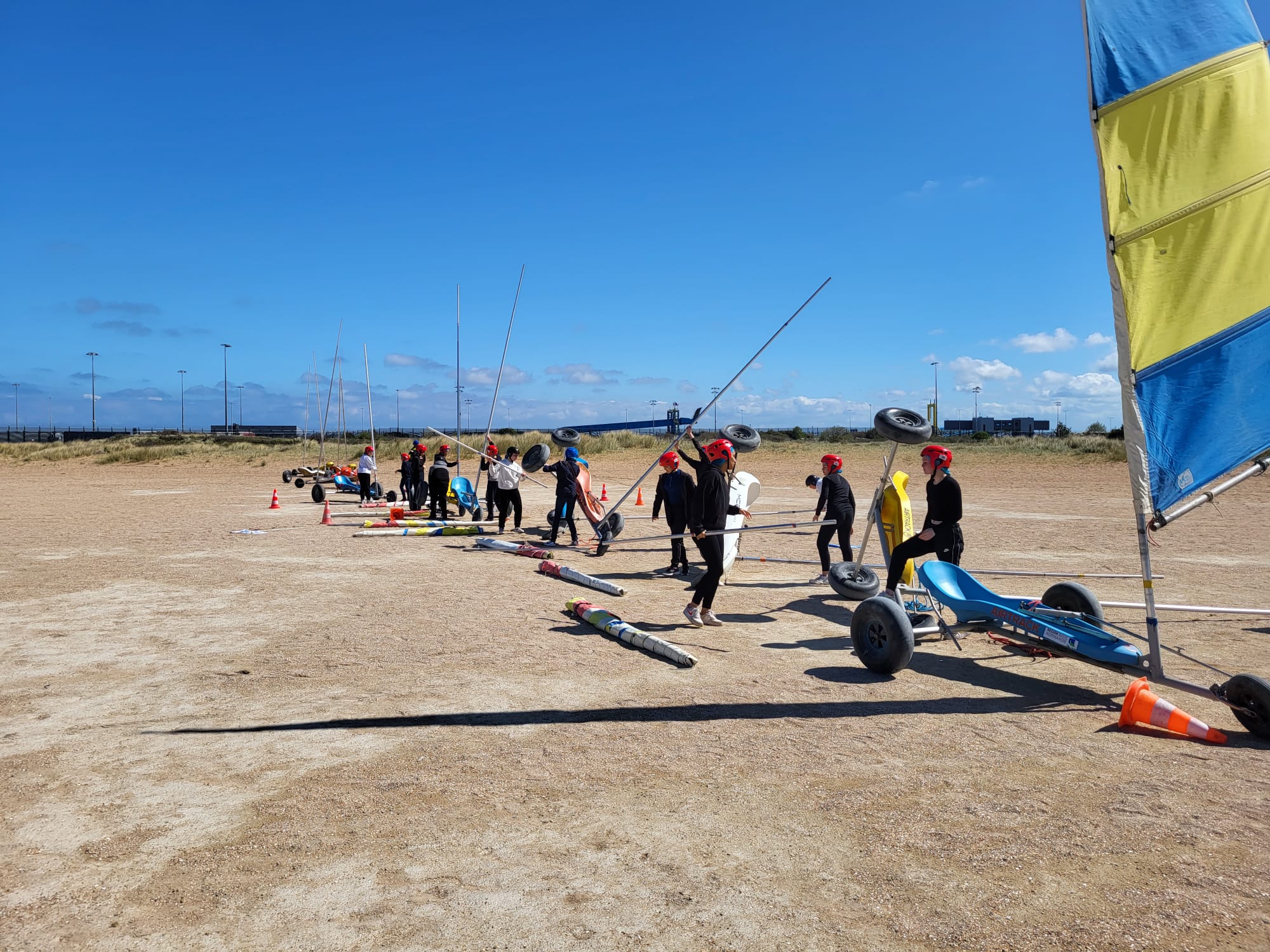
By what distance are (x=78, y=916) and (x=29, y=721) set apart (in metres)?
3.11

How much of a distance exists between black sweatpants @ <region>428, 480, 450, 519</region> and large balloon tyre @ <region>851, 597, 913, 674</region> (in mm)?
13669

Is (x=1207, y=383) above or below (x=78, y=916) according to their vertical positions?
above

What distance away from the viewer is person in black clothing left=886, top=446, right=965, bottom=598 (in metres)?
7.96

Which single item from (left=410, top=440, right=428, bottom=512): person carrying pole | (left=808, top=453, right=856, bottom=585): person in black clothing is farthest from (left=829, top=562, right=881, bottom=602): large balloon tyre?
(left=410, top=440, right=428, bottom=512): person carrying pole

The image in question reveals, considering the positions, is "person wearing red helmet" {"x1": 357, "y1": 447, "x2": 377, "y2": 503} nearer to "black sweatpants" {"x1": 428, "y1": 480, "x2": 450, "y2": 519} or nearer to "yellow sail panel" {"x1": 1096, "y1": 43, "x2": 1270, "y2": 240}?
"black sweatpants" {"x1": 428, "y1": 480, "x2": 450, "y2": 519}

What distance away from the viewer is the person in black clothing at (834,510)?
37.2 ft

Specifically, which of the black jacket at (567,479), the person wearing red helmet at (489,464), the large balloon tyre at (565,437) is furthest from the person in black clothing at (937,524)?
the person wearing red helmet at (489,464)

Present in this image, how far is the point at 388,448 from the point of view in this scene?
5241cm

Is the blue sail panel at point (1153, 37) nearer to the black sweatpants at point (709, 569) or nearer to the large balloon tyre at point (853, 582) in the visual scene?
the black sweatpants at point (709, 569)

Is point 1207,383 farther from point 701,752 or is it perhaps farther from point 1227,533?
point 1227,533

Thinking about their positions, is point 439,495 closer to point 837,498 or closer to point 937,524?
point 837,498

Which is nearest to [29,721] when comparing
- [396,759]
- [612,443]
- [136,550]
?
[396,759]

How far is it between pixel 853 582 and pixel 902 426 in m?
1.94

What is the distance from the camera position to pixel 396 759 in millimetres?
5082
